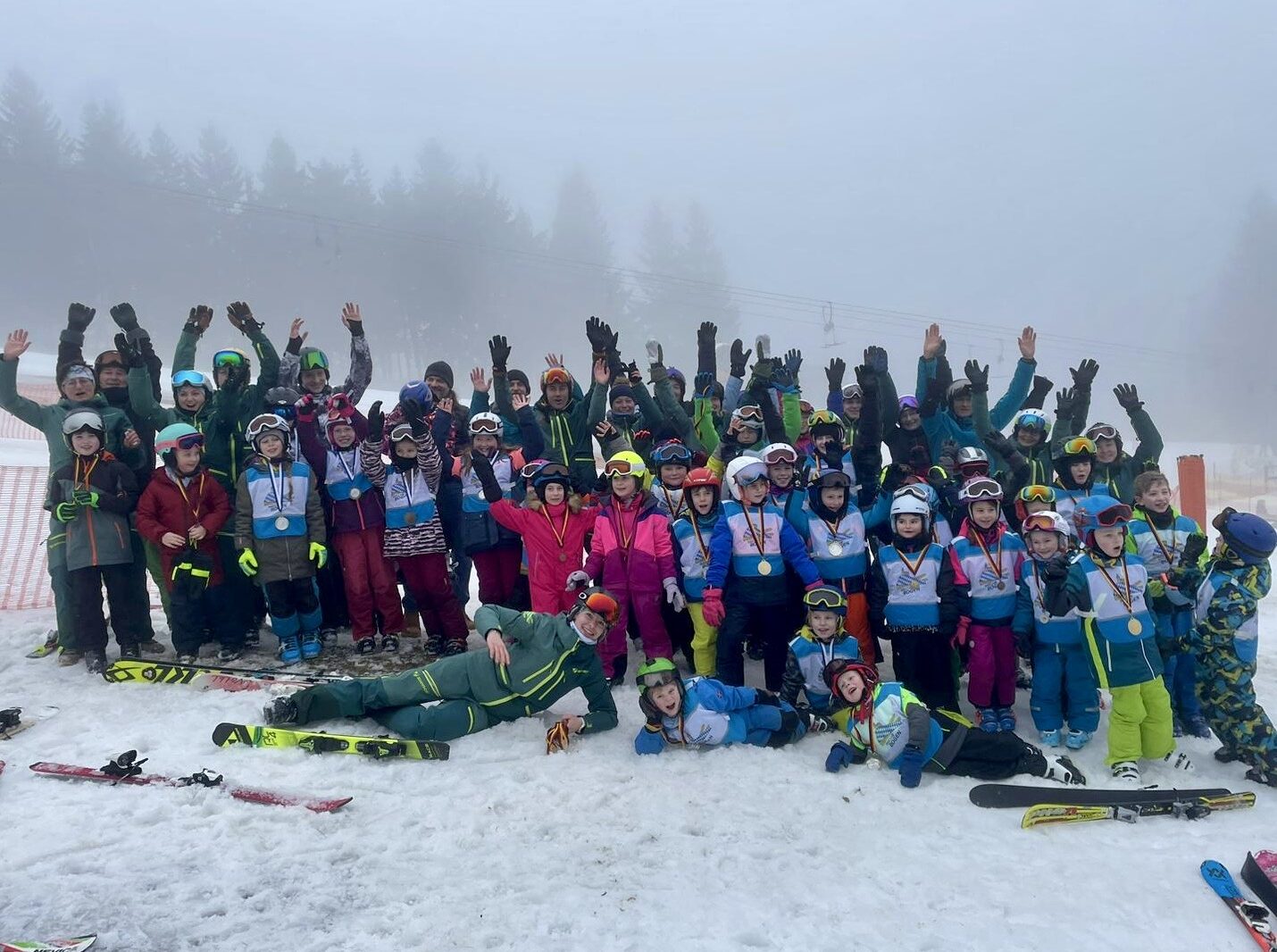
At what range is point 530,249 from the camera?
65500 mm

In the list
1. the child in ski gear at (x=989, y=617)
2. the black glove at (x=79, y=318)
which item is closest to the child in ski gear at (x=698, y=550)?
the child in ski gear at (x=989, y=617)

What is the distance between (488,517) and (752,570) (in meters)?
2.78

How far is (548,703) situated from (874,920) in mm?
3002

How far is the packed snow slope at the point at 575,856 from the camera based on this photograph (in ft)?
12.0

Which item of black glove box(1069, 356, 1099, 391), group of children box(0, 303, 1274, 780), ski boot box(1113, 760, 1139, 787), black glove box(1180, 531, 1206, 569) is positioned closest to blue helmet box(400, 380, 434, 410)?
group of children box(0, 303, 1274, 780)

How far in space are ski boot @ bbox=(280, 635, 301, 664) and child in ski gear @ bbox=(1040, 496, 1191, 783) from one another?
22.0ft

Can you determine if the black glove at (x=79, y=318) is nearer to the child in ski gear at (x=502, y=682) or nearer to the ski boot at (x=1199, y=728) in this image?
the child in ski gear at (x=502, y=682)

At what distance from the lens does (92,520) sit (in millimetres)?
6789

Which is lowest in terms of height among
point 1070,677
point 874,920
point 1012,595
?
point 874,920

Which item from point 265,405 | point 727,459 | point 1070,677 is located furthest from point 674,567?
point 265,405

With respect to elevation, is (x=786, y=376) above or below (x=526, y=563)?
above

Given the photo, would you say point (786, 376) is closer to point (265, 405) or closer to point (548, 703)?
point (548, 703)

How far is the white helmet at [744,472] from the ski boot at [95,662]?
595 cm

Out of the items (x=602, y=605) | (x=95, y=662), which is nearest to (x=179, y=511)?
(x=95, y=662)
